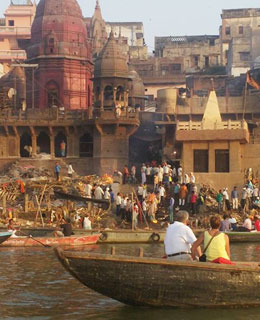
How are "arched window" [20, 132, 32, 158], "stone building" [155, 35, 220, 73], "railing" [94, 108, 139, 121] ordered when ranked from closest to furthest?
"railing" [94, 108, 139, 121]
"arched window" [20, 132, 32, 158]
"stone building" [155, 35, 220, 73]

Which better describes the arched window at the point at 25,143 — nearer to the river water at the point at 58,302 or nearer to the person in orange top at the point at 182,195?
the person in orange top at the point at 182,195

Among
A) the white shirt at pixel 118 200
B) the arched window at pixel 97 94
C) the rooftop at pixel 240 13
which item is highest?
the rooftop at pixel 240 13

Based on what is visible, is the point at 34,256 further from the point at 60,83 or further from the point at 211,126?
the point at 60,83

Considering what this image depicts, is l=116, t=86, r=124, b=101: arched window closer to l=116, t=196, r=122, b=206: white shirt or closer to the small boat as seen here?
l=116, t=196, r=122, b=206: white shirt

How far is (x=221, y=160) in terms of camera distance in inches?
1533

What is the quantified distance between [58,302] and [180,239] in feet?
9.20

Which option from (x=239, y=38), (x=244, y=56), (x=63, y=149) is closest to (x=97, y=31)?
(x=239, y=38)

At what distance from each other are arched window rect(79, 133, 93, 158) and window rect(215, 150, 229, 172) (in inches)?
373

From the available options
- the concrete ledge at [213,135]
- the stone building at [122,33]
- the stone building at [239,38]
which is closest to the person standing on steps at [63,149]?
the concrete ledge at [213,135]

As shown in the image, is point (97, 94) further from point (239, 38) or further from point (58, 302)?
point (58, 302)

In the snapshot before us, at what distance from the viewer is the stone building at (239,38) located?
2736 inches

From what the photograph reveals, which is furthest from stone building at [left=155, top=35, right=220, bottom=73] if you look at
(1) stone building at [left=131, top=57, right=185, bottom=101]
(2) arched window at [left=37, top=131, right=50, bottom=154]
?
(2) arched window at [left=37, top=131, right=50, bottom=154]

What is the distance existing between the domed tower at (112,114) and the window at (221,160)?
7003mm

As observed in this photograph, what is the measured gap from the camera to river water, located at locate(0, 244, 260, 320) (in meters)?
13.4
